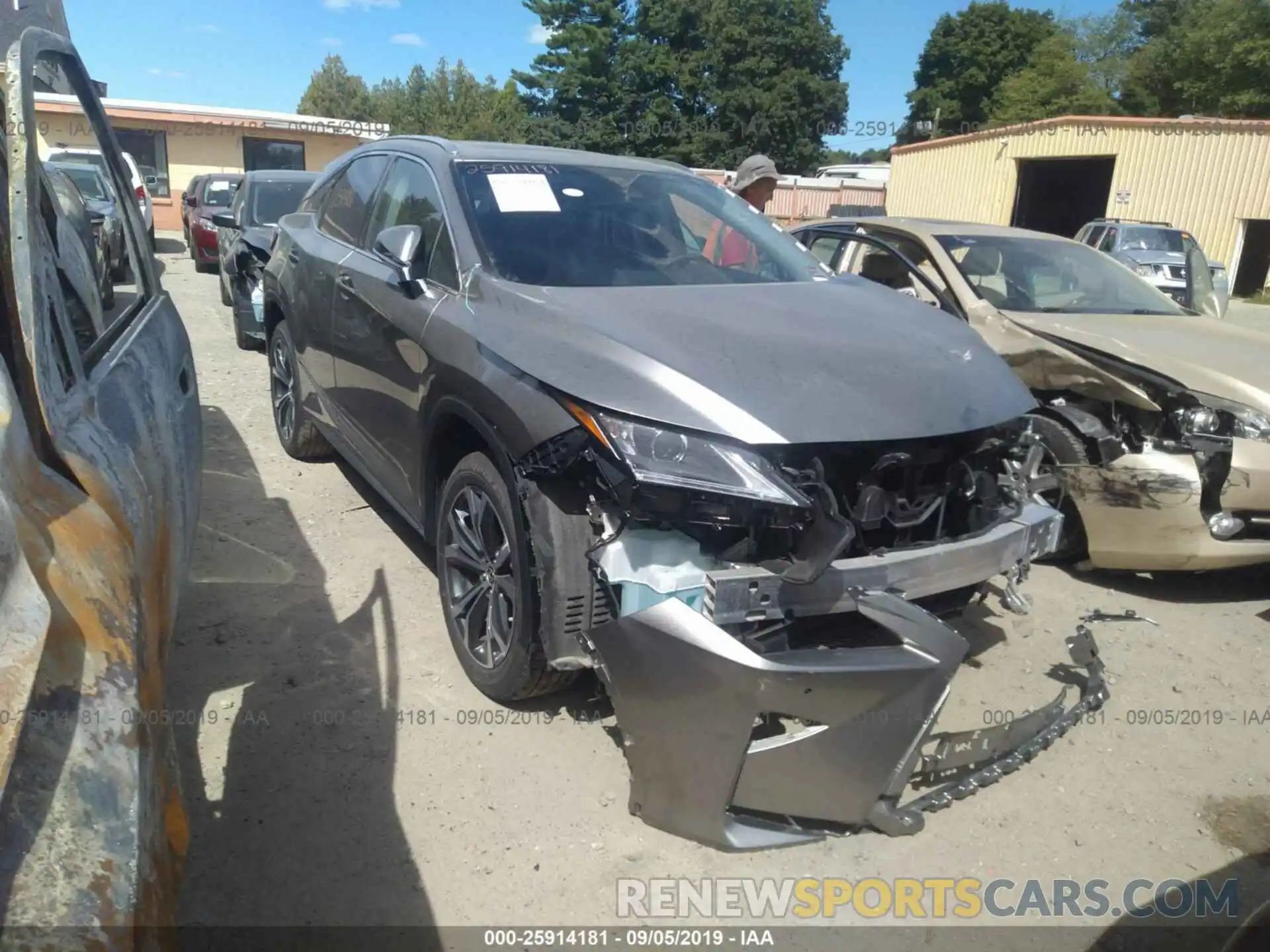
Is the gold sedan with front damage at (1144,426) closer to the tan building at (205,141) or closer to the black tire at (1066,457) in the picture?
the black tire at (1066,457)

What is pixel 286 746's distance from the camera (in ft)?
9.53

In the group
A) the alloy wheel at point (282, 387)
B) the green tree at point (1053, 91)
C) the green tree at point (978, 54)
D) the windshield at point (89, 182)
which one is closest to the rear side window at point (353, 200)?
the alloy wheel at point (282, 387)

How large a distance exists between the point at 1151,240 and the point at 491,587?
16967 mm

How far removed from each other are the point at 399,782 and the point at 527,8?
4574cm

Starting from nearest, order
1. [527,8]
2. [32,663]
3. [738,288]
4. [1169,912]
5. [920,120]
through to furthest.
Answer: [32,663], [1169,912], [738,288], [527,8], [920,120]

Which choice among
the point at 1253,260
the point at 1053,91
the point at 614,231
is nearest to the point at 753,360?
the point at 614,231

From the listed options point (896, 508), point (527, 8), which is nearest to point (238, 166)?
point (527, 8)

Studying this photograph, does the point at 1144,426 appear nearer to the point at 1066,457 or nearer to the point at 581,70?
the point at 1066,457

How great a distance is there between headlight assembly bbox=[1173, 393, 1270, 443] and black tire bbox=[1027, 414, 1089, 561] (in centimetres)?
42

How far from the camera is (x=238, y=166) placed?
2431 cm

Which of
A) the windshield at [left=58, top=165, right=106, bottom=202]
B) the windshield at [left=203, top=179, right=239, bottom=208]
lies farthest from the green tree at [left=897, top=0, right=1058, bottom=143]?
the windshield at [left=58, top=165, right=106, bottom=202]

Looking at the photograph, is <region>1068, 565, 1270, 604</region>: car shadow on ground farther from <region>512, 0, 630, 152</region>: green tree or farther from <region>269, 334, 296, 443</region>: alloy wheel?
<region>512, 0, 630, 152</region>: green tree

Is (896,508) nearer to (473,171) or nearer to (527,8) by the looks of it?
(473,171)

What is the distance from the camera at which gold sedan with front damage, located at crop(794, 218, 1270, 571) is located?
13.1 feet
